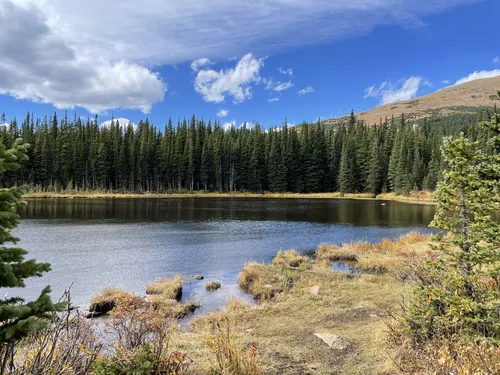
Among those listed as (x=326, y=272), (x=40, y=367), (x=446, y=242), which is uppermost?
(x=446, y=242)

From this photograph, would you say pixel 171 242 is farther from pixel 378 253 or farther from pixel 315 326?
pixel 315 326

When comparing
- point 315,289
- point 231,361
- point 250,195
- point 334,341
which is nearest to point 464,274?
point 334,341

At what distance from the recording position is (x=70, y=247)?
27.7m

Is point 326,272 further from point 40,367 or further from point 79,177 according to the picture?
point 79,177

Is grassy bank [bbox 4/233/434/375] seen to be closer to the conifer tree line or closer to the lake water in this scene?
the lake water

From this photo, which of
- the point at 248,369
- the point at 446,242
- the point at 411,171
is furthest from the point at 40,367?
the point at 411,171

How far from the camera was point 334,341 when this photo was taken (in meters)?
8.96

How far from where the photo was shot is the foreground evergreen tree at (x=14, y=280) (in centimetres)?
321

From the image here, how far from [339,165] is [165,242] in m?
80.7

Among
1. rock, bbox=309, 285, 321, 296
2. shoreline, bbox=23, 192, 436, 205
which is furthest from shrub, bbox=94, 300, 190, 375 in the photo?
shoreline, bbox=23, 192, 436, 205

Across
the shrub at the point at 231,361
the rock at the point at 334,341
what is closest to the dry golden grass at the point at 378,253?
the rock at the point at 334,341

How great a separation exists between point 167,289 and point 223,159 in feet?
286

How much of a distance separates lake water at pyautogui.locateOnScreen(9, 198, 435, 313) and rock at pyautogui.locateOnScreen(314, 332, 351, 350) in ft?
20.5

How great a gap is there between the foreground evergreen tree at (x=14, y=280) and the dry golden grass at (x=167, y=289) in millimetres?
12726
